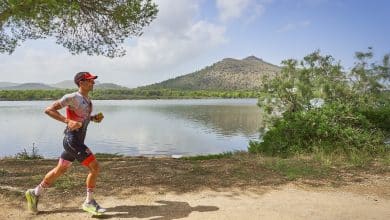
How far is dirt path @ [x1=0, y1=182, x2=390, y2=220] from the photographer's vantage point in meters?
6.78

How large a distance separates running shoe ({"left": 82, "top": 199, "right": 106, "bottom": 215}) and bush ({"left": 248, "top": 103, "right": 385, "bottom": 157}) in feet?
25.6

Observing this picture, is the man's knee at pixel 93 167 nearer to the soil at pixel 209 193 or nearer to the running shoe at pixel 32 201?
the soil at pixel 209 193

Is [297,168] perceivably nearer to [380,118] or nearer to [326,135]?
[326,135]

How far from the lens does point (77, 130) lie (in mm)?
6543

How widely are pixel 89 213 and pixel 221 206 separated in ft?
7.43

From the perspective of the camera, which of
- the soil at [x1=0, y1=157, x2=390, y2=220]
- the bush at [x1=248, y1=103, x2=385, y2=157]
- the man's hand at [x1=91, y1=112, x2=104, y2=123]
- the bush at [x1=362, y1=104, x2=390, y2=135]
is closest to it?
the man's hand at [x1=91, y1=112, x2=104, y2=123]

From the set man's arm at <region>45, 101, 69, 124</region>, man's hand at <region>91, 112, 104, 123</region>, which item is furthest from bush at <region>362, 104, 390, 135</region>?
man's arm at <region>45, 101, 69, 124</region>

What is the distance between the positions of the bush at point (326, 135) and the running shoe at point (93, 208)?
25.6 feet

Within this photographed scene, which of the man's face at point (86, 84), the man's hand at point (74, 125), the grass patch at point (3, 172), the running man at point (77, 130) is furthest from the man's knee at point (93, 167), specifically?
the grass patch at point (3, 172)

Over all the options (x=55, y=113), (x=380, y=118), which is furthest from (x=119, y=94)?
(x=55, y=113)

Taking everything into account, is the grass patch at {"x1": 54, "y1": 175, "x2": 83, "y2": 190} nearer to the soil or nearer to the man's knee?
the soil

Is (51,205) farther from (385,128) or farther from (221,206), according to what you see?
(385,128)

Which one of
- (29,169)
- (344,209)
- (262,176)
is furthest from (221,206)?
(29,169)

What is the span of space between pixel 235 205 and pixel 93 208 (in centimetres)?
247
